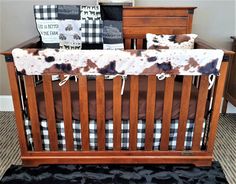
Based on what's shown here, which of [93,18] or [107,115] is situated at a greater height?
[93,18]

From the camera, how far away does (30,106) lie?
142cm

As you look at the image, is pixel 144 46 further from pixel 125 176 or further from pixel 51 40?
pixel 125 176

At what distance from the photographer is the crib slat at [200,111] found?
1.37 metres

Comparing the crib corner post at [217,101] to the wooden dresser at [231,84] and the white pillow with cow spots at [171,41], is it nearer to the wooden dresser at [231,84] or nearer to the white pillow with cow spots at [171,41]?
the white pillow with cow spots at [171,41]

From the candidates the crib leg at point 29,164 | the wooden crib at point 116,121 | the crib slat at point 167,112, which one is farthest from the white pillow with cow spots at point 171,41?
the crib leg at point 29,164

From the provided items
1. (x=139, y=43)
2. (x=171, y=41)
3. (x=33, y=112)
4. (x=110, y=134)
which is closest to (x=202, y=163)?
(x=110, y=134)

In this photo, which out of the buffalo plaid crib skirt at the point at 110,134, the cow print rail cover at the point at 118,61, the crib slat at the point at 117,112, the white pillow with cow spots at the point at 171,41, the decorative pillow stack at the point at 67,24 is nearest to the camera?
the cow print rail cover at the point at 118,61

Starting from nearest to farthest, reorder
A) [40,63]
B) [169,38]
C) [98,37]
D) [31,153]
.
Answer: [40,63], [31,153], [169,38], [98,37]

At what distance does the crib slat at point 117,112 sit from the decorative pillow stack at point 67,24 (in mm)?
709

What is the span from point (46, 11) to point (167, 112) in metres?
1.23

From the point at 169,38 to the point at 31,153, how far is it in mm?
1281

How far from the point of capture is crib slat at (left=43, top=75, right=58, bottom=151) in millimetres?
1349

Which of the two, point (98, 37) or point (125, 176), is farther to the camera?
point (98, 37)

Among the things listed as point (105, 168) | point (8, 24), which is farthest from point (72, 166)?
point (8, 24)
